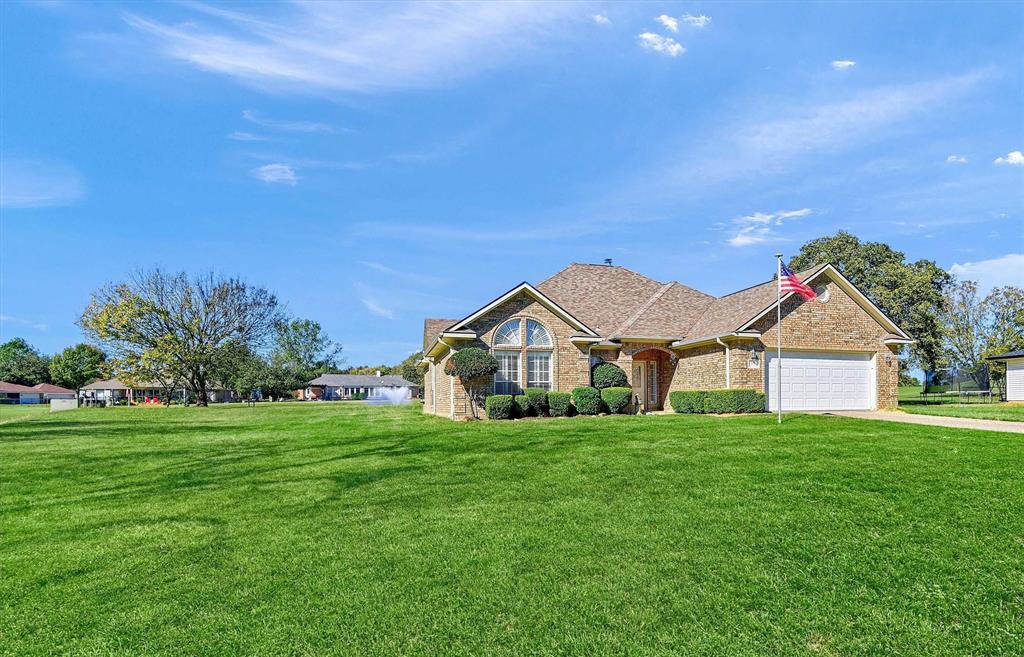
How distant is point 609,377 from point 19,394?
365 feet

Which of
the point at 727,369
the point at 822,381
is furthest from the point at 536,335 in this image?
the point at 822,381

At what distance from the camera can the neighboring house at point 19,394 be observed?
285ft

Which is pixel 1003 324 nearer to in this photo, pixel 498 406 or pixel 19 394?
pixel 498 406

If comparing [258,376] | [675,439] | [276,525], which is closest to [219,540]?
[276,525]

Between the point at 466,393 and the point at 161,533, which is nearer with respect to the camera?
the point at 161,533

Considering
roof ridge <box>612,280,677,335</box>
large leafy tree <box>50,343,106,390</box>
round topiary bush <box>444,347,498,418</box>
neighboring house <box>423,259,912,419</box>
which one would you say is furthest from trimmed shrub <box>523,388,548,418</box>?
large leafy tree <box>50,343,106,390</box>

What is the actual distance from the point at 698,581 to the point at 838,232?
1529 inches

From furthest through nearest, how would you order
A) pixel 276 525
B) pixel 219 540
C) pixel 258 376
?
pixel 258 376 < pixel 276 525 < pixel 219 540

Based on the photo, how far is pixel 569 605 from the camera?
4312 millimetres

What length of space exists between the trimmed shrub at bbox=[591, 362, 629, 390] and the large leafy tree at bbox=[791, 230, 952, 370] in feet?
62.4

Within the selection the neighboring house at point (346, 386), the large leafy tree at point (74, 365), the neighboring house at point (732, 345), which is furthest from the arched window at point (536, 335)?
the large leafy tree at point (74, 365)

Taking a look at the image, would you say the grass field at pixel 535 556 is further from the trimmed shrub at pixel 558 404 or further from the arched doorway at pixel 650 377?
the arched doorway at pixel 650 377

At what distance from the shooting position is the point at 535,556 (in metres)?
5.31

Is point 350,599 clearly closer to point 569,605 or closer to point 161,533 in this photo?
point 569,605
